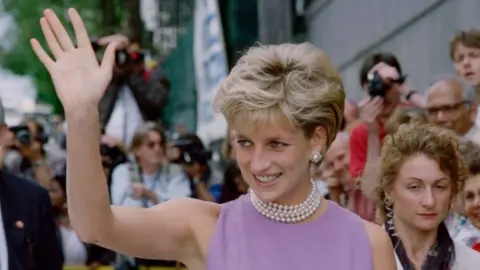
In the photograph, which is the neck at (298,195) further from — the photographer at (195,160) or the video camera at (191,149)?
the video camera at (191,149)

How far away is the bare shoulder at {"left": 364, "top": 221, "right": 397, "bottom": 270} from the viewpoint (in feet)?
10.7

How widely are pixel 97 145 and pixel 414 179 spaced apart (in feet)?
5.61

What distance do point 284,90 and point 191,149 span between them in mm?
5832

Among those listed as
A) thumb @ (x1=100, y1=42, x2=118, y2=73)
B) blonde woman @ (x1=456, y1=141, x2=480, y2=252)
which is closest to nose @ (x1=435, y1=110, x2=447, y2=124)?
blonde woman @ (x1=456, y1=141, x2=480, y2=252)

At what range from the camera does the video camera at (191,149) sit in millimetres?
8867

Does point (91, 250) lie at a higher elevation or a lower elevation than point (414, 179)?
lower

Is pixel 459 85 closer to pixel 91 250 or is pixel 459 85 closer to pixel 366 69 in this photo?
pixel 366 69

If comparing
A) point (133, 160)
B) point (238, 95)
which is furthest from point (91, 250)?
point (238, 95)

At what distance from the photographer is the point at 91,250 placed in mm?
8273

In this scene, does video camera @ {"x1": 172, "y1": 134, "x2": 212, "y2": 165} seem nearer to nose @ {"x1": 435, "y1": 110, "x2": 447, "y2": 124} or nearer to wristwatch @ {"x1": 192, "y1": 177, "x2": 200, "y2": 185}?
wristwatch @ {"x1": 192, "y1": 177, "x2": 200, "y2": 185}

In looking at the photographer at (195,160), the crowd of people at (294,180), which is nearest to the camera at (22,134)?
the photographer at (195,160)

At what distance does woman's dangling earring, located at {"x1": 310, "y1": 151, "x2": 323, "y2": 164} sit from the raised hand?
67cm

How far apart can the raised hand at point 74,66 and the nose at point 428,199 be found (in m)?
1.66

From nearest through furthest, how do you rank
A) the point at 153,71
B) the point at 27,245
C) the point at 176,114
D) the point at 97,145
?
the point at 97,145, the point at 27,245, the point at 153,71, the point at 176,114
